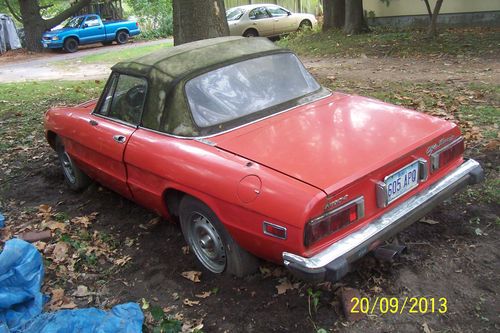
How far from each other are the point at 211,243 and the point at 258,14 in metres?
16.3

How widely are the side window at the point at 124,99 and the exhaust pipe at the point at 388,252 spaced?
81.4 inches

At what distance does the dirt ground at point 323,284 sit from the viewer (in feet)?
9.17

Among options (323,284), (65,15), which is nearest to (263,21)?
(65,15)

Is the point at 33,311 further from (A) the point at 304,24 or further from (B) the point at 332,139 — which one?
(A) the point at 304,24

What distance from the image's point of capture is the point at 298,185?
2.61 meters

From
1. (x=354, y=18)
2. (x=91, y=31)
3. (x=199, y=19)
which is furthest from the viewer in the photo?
(x=91, y=31)

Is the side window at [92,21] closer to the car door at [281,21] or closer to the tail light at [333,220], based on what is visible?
the car door at [281,21]

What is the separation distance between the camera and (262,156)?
9.68 ft

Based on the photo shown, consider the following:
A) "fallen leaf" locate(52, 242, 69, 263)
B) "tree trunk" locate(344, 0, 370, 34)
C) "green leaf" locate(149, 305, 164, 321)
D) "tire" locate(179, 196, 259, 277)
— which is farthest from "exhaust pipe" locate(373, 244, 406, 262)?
"tree trunk" locate(344, 0, 370, 34)

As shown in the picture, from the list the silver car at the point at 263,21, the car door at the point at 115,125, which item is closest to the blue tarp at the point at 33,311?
the car door at the point at 115,125

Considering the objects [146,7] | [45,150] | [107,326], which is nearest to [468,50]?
[45,150]

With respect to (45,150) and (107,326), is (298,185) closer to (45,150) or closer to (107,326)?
(107,326)

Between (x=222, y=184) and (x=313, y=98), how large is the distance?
53.7 inches

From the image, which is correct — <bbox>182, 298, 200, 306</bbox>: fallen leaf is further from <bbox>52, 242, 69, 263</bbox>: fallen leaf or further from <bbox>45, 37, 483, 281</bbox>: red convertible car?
<bbox>52, 242, 69, 263</bbox>: fallen leaf
